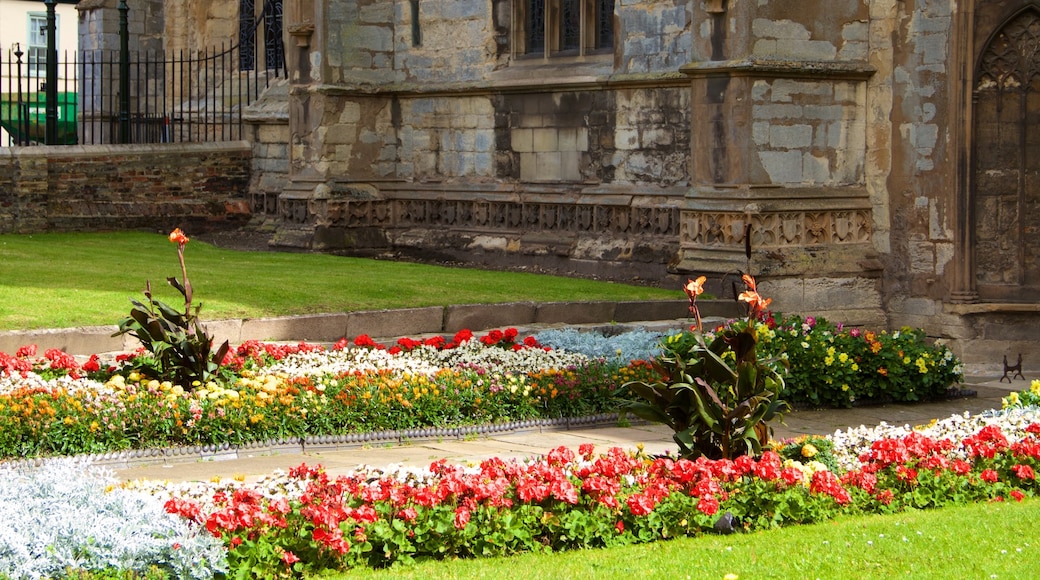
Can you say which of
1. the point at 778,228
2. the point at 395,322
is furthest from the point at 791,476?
the point at 778,228

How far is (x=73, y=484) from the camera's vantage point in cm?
679

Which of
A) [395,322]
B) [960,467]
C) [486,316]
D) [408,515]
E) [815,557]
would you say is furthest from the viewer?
[486,316]

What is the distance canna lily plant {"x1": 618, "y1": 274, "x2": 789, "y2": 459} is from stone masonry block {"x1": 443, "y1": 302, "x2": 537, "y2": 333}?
614 centimetres

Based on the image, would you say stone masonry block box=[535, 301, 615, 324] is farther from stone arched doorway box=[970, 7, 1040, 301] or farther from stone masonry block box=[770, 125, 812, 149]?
stone arched doorway box=[970, 7, 1040, 301]

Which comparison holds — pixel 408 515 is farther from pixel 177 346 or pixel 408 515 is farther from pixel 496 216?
pixel 496 216

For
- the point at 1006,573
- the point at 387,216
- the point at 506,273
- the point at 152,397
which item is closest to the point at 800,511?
the point at 1006,573

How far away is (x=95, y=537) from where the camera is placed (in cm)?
622

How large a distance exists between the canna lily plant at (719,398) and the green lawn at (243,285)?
594 centimetres

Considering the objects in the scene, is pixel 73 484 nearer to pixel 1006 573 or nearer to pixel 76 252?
pixel 1006 573

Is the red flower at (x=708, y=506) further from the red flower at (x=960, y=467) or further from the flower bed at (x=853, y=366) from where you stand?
the flower bed at (x=853, y=366)

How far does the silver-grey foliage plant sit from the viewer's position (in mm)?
6051

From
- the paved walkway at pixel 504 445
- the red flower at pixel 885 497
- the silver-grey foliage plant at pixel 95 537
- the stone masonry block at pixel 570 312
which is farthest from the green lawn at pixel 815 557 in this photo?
the stone masonry block at pixel 570 312

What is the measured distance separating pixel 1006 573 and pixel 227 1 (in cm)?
2249

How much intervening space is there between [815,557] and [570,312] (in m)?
8.33
